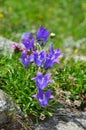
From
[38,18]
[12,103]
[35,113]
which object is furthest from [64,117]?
[38,18]

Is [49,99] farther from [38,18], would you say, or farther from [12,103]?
[38,18]

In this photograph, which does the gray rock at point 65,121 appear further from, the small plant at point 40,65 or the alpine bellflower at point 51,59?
the alpine bellflower at point 51,59

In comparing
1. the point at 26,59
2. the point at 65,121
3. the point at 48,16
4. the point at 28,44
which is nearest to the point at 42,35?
the point at 28,44

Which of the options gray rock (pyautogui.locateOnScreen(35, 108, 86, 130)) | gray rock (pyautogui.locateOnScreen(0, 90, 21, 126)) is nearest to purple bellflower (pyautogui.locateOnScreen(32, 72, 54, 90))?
gray rock (pyautogui.locateOnScreen(0, 90, 21, 126))

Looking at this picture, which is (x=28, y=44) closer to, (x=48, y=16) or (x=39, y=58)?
(x=39, y=58)

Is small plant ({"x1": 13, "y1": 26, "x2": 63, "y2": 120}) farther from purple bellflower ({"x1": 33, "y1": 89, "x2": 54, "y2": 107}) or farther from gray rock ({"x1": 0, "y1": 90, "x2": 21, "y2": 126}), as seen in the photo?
gray rock ({"x1": 0, "y1": 90, "x2": 21, "y2": 126})

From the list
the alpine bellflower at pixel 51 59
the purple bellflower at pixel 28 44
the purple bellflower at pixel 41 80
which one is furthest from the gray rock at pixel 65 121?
the purple bellflower at pixel 28 44
